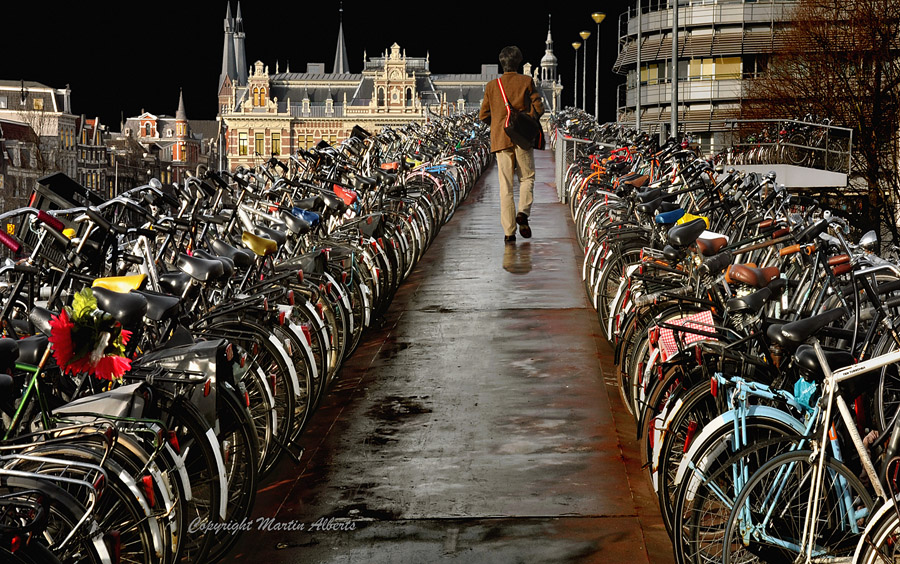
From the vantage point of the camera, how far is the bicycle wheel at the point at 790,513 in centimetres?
311

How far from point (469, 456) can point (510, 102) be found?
6.19 m

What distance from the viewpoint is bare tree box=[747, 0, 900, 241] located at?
2808 centimetres

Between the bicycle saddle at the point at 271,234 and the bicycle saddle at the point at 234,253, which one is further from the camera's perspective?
the bicycle saddle at the point at 271,234

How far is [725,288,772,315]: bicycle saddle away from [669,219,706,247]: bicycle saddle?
3.90 ft

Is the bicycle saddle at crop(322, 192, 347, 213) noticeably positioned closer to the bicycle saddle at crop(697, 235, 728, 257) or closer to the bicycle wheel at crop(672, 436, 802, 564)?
the bicycle saddle at crop(697, 235, 728, 257)

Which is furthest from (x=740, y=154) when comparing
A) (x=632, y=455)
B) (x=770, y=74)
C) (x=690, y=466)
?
(x=690, y=466)

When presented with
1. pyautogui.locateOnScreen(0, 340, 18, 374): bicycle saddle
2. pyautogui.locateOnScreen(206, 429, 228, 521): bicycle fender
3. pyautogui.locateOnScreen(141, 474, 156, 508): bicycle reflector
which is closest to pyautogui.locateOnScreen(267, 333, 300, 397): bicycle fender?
pyautogui.locateOnScreen(206, 429, 228, 521): bicycle fender

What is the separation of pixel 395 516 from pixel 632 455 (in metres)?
1.31

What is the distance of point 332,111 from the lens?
361 ft

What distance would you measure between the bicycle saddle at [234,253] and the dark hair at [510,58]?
19.6 feet

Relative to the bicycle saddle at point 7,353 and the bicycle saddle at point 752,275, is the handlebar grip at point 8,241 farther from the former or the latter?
the bicycle saddle at point 752,275

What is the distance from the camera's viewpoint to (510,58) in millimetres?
10680

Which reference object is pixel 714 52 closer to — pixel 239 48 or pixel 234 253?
pixel 234 253

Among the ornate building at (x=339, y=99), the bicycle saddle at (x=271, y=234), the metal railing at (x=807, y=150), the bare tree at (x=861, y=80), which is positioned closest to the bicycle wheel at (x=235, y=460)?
the bicycle saddle at (x=271, y=234)
